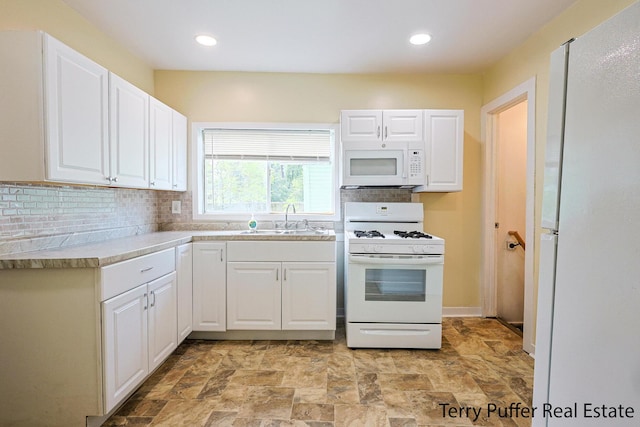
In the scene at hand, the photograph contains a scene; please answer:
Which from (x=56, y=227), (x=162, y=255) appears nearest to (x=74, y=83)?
(x=56, y=227)

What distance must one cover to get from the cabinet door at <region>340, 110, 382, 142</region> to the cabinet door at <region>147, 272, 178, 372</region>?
1.92m

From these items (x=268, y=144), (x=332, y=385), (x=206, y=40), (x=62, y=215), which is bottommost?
(x=332, y=385)

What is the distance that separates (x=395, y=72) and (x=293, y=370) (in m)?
2.88

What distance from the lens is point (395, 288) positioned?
2.48 meters

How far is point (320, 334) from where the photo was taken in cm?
266

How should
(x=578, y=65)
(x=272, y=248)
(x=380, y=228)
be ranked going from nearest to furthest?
(x=578, y=65) < (x=272, y=248) < (x=380, y=228)

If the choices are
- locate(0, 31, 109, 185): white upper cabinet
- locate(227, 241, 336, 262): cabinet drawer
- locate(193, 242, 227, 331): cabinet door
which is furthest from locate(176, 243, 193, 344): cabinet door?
locate(0, 31, 109, 185): white upper cabinet

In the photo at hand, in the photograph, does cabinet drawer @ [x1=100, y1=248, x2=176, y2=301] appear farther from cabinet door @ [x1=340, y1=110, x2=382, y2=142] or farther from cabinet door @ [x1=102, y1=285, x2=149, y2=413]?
cabinet door @ [x1=340, y1=110, x2=382, y2=142]

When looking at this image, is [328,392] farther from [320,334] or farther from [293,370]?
[320,334]

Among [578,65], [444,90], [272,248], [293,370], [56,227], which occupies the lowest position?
[293,370]

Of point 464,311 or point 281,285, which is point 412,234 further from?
point 281,285

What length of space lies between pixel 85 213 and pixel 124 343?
106 centimetres

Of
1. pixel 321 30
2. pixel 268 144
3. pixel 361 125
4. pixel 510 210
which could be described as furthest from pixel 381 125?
pixel 510 210

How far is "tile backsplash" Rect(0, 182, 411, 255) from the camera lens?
1.68 metres
